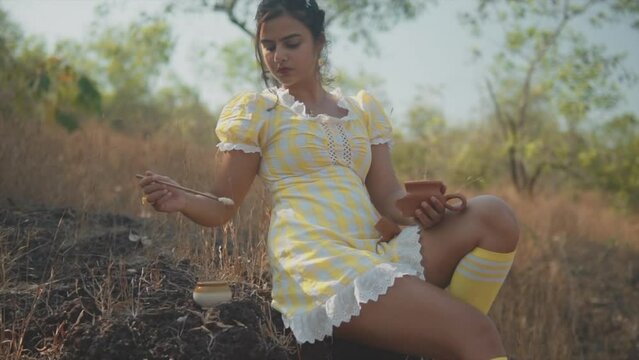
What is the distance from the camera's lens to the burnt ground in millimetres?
2199

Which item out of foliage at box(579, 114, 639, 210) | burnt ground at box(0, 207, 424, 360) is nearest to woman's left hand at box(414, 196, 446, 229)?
burnt ground at box(0, 207, 424, 360)

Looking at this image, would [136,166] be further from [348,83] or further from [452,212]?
[348,83]

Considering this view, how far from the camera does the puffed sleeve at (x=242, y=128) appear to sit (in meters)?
2.39

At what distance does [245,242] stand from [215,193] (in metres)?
1.22

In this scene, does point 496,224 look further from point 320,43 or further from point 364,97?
point 320,43

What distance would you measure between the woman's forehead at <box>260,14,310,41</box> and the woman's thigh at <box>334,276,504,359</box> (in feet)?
3.28

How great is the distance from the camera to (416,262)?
214 cm

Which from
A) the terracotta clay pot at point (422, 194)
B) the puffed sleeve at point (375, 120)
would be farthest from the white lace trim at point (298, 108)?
the terracotta clay pot at point (422, 194)

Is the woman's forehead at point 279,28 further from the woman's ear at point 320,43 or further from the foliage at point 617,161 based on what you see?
the foliage at point 617,161

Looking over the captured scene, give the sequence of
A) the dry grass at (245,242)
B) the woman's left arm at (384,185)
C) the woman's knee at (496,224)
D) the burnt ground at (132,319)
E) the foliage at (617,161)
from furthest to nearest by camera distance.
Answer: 1. the foliage at (617,161)
2. the dry grass at (245,242)
3. the woman's left arm at (384,185)
4. the burnt ground at (132,319)
5. the woman's knee at (496,224)

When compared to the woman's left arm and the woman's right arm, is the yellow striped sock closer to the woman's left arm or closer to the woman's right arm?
the woman's left arm

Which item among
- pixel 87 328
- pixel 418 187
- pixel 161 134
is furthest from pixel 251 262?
pixel 161 134

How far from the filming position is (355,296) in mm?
2020

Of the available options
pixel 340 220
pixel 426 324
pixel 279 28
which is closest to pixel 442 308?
pixel 426 324
